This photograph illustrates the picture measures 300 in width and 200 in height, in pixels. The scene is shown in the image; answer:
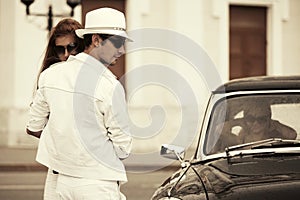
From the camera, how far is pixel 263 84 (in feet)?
20.0

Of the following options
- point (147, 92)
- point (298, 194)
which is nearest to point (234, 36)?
point (147, 92)

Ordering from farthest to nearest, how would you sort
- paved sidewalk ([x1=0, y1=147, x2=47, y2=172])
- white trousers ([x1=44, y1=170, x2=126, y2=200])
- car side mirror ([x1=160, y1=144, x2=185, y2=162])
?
1. paved sidewalk ([x1=0, y1=147, x2=47, y2=172])
2. car side mirror ([x1=160, y1=144, x2=185, y2=162])
3. white trousers ([x1=44, y1=170, x2=126, y2=200])

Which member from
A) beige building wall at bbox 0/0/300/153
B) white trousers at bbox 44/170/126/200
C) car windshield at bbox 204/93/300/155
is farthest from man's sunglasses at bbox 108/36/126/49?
beige building wall at bbox 0/0/300/153

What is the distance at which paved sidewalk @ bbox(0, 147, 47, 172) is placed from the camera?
18.9 metres

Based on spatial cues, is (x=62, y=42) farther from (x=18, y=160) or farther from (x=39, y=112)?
(x=18, y=160)

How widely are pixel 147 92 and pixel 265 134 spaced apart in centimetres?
1769

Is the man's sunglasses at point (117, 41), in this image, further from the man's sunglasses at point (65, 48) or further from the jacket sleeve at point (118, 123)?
the man's sunglasses at point (65, 48)

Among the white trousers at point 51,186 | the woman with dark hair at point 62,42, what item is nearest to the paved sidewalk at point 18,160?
the woman with dark hair at point 62,42

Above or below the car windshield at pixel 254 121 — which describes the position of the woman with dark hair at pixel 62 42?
above

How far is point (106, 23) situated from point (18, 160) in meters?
15.1

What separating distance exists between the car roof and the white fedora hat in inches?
57.4

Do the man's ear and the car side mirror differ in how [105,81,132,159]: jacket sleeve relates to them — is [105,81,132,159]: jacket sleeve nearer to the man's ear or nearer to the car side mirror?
the man's ear

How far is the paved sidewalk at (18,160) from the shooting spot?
1886 centimetres

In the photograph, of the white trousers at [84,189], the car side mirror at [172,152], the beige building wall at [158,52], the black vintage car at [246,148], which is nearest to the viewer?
the black vintage car at [246,148]
